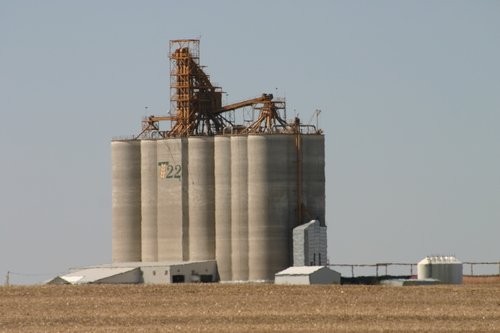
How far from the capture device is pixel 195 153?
447 ft

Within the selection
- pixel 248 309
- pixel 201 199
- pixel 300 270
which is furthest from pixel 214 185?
pixel 248 309

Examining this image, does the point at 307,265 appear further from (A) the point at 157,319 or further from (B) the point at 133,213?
(A) the point at 157,319

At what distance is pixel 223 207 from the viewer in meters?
133

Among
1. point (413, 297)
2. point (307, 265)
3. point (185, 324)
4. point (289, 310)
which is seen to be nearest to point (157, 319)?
point (185, 324)

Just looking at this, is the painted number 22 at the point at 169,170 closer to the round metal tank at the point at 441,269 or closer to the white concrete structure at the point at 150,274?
the white concrete structure at the point at 150,274

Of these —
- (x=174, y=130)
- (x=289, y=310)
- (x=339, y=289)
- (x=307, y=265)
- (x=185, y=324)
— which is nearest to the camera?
(x=185, y=324)

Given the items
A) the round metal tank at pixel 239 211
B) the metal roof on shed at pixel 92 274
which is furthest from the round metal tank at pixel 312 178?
the metal roof on shed at pixel 92 274

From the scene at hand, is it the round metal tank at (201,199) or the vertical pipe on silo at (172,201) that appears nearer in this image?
the round metal tank at (201,199)

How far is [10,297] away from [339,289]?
22.9 m

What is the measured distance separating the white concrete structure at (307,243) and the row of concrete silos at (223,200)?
1.49 metres

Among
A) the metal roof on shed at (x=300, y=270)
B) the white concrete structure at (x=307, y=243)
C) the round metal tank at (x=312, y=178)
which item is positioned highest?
the round metal tank at (x=312, y=178)

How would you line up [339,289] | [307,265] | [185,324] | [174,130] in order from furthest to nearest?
[174,130]
[307,265]
[339,289]
[185,324]

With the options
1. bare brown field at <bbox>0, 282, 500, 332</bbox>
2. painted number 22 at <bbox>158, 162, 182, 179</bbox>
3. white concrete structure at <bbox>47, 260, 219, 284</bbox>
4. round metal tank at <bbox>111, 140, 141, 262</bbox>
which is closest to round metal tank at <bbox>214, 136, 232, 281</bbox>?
white concrete structure at <bbox>47, 260, 219, 284</bbox>

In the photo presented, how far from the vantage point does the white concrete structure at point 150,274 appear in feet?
425
